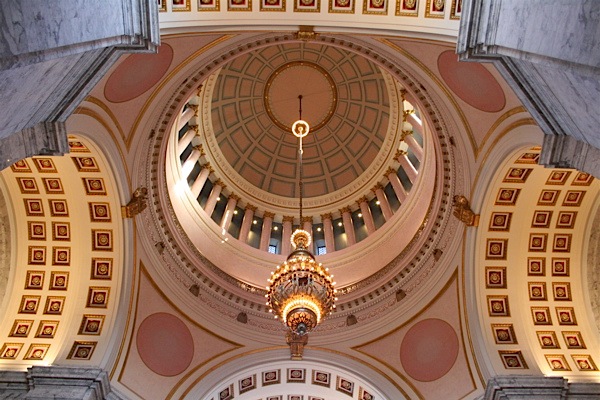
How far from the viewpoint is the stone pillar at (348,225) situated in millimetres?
18406

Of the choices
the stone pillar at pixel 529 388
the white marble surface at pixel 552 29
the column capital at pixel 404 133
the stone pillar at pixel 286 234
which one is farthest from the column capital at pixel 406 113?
the white marble surface at pixel 552 29

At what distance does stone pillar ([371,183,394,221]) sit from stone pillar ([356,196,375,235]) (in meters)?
0.48

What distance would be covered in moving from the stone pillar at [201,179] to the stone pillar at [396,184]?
235 inches

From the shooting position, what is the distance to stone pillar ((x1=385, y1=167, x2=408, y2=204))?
17578mm

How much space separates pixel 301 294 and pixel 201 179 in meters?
8.49

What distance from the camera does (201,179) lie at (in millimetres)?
18328

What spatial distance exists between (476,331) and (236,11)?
29.9 feet

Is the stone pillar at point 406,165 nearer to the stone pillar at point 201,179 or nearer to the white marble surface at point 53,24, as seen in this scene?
the stone pillar at point 201,179

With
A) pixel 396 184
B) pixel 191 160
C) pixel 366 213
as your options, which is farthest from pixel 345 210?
pixel 191 160

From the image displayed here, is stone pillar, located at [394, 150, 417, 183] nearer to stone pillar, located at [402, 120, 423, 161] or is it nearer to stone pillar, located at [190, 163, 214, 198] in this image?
stone pillar, located at [402, 120, 423, 161]

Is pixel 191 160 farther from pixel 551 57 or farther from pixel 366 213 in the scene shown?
pixel 551 57

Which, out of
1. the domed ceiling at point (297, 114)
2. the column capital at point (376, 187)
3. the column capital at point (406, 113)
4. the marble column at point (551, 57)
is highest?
the domed ceiling at point (297, 114)

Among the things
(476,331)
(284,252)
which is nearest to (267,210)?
(284,252)

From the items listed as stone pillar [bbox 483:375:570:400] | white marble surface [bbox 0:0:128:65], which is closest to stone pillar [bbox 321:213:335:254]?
stone pillar [bbox 483:375:570:400]
